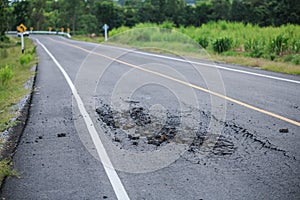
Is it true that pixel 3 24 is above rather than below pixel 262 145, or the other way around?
above

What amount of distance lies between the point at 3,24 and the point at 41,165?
110ft

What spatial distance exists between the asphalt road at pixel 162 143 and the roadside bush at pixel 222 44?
11.3m

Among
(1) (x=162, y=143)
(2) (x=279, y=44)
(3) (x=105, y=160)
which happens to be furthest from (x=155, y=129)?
(2) (x=279, y=44)

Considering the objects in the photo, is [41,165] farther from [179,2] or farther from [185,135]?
[179,2]

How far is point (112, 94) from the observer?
352 inches

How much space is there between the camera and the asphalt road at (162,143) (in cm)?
386

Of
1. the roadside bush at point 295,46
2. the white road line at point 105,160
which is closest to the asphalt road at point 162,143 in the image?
the white road line at point 105,160

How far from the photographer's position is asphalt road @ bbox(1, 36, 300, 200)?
12.7 ft

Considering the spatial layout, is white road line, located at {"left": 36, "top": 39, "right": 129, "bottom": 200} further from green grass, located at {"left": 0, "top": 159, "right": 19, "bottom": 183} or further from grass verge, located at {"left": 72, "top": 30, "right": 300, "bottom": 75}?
grass verge, located at {"left": 72, "top": 30, "right": 300, "bottom": 75}

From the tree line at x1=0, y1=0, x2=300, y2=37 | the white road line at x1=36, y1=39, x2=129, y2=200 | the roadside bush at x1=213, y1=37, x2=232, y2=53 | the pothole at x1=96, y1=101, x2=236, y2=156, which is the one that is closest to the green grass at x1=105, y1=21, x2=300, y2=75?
the roadside bush at x1=213, y1=37, x2=232, y2=53

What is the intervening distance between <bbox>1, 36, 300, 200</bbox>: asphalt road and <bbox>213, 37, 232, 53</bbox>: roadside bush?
11.3m

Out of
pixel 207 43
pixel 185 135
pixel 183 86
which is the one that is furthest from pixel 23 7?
pixel 185 135

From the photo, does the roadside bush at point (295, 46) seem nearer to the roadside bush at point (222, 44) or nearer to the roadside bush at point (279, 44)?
the roadside bush at point (279, 44)

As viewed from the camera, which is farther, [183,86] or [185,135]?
[183,86]
